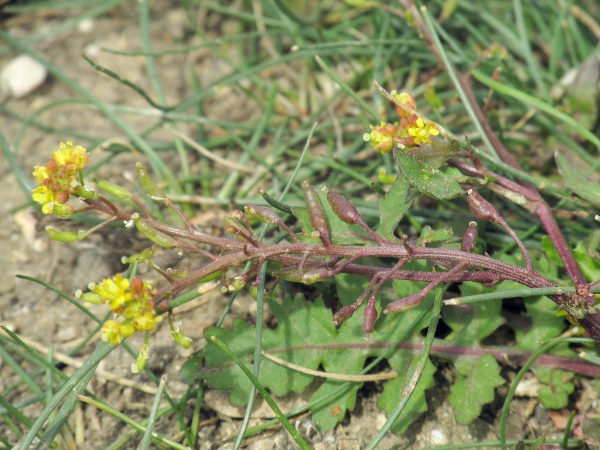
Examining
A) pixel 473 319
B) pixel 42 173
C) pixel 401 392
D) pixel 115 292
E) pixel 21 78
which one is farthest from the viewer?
pixel 21 78

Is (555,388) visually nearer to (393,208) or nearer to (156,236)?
(393,208)

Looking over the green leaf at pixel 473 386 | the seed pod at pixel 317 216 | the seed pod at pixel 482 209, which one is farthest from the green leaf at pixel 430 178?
the green leaf at pixel 473 386

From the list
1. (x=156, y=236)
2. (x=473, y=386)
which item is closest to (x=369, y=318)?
(x=473, y=386)

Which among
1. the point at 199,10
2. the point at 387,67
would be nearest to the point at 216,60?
the point at 199,10

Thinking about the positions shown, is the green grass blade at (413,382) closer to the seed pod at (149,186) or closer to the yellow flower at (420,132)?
the yellow flower at (420,132)

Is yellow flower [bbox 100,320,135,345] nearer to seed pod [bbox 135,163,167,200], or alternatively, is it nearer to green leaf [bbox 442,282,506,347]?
seed pod [bbox 135,163,167,200]

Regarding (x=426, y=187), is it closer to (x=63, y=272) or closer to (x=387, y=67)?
(x=387, y=67)
